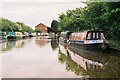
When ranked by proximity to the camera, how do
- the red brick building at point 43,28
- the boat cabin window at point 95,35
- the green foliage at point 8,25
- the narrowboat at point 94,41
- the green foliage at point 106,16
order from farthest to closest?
the red brick building at point 43,28 → the green foliage at point 8,25 → the boat cabin window at point 95,35 → the narrowboat at point 94,41 → the green foliage at point 106,16

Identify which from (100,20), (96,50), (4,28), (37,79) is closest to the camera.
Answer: (37,79)

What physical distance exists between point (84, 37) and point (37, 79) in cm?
1621

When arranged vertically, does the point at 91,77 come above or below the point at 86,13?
below

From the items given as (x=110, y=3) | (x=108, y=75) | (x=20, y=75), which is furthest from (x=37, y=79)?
(x=110, y=3)

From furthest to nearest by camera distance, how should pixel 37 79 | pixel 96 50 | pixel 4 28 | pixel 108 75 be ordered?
pixel 4 28, pixel 96 50, pixel 108 75, pixel 37 79

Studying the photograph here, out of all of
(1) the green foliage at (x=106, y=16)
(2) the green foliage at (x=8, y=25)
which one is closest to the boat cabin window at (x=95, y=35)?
(1) the green foliage at (x=106, y=16)

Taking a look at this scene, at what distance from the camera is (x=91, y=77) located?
12273 mm

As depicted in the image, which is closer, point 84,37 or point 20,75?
point 20,75

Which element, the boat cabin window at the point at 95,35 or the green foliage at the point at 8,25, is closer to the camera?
the boat cabin window at the point at 95,35

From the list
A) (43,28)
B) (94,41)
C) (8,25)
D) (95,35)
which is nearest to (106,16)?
(94,41)

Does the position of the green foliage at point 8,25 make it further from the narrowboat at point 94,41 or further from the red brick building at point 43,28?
the red brick building at point 43,28

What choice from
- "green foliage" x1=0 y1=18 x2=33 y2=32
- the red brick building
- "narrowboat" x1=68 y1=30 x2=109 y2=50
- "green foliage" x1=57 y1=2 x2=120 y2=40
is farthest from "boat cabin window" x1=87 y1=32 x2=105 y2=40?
the red brick building

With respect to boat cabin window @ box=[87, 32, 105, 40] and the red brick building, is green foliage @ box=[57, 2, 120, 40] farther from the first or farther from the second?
the red brick building

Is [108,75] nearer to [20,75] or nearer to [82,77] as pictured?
[82,77]
